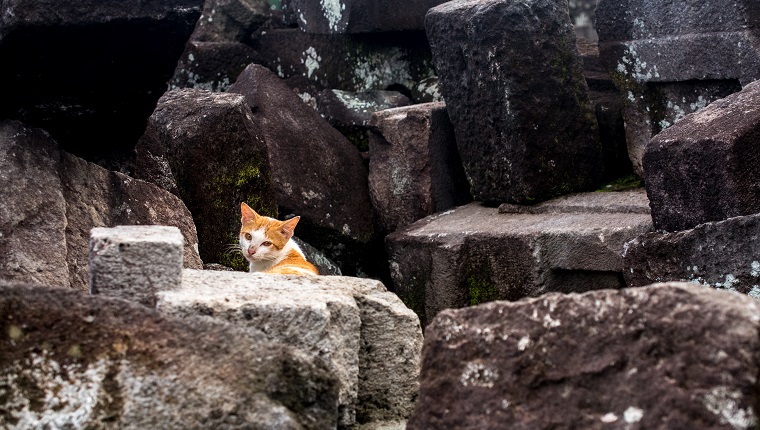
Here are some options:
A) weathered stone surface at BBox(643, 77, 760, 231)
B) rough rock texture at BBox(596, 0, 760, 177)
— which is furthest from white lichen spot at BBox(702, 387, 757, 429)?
rough rock texture at BBox(596, 0, 760, 177)

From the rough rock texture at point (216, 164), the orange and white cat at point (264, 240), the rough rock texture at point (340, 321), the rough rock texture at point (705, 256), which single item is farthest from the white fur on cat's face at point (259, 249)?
the rough rock texture at point (340, 321)

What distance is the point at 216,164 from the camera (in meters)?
→ 6.78

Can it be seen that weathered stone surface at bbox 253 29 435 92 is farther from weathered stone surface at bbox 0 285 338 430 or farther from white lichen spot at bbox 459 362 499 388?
white lichen spot at bbox 459 362 499 388

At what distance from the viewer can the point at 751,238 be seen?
179 inches

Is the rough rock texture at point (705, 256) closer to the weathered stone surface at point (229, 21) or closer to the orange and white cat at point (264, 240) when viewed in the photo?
the orange and white cat at point (264, 240)

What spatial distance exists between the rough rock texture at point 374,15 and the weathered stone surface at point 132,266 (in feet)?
18.8

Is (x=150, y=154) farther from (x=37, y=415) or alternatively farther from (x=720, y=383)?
(x=720, y=383)

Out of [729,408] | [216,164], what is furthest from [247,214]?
[729,408]

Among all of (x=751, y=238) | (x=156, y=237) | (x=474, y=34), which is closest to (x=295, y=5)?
(x=474, y=34)

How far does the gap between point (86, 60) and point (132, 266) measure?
159cm

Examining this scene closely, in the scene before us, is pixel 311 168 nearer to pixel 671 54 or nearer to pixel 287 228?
pixel 287 228

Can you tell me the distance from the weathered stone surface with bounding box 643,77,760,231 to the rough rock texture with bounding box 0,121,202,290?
2.08 metres

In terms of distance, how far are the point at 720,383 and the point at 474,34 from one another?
490cm

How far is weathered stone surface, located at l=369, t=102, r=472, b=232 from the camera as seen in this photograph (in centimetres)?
788
